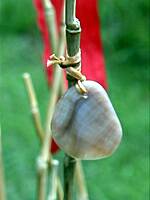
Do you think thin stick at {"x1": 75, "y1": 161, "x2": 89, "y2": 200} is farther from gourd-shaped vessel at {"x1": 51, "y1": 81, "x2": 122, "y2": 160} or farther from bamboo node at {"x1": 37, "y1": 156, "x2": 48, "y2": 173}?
gourd-shaped vessel at {"x1": 51, "y1": 81, "x2": 122, "y2": 160}

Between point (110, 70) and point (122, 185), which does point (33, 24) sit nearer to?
point (110, 70)

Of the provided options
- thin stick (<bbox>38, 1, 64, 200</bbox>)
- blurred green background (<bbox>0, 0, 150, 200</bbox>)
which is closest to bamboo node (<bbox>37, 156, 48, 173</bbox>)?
thin stick (<bbox>38, 1, 64, 200</bbox>)

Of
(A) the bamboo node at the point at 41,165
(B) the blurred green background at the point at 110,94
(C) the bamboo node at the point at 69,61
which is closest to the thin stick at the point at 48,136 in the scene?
(A) the bamboo node at the point at 41,165

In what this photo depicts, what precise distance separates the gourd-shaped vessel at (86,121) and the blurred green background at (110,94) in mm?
1198

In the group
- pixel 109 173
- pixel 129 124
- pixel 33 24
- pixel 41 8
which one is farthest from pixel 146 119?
pixel 41 8

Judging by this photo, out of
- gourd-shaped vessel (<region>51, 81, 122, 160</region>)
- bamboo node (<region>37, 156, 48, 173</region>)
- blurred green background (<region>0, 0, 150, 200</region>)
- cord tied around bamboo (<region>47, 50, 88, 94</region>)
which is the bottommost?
blurred green background (<region>0, 0, 150, 200</region>)

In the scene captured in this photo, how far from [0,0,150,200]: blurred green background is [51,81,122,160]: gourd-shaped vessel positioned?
47.2 inches

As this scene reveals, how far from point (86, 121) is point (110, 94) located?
1683 mm

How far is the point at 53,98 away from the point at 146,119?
139cm

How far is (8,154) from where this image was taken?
1883mm

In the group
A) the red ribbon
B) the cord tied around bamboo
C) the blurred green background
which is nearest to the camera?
the cord tied around bamboo

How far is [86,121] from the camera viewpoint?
1.47 feet

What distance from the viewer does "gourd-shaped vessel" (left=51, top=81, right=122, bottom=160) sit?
1.46 ft

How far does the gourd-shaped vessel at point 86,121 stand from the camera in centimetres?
45
